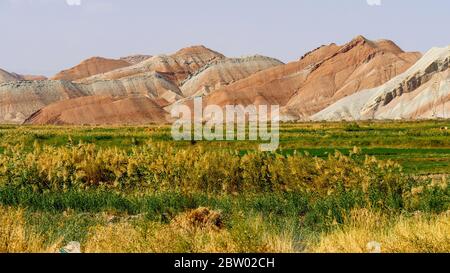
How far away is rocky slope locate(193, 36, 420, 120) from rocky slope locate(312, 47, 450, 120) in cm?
1474

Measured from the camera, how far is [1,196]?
1844cm

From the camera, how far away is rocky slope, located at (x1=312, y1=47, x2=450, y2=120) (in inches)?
3967

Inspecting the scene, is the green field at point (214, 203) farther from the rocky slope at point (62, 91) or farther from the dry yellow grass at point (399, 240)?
the rocky slope at point (62, 91)

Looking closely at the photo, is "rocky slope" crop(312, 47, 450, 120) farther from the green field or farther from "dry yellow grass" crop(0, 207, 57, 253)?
"dry yellow grass" crop(0, 207, 57, 253)

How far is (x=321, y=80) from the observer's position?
152 metres

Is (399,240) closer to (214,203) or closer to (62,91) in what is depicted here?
(214,203)

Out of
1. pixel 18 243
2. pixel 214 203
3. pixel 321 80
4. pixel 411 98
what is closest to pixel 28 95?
pixel 321 80

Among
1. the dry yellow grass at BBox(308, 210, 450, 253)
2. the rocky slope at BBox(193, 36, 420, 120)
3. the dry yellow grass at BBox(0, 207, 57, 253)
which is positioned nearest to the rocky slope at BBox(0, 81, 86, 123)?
the rocky slope at BBox(193, 36, 420, 120)

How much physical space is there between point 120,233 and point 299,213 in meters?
6.40

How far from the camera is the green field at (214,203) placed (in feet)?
32.1

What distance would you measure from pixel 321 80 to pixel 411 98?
46.7 metres

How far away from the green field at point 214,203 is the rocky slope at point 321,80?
357ft

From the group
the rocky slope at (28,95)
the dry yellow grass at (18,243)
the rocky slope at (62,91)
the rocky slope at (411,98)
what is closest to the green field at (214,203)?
the dry yellow grass at (18,243)
